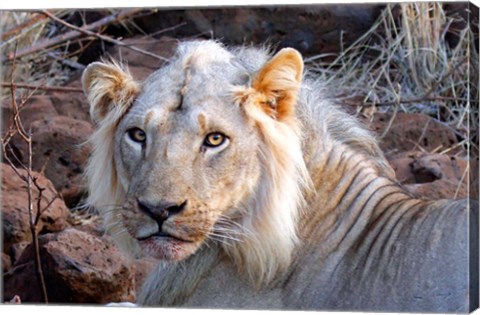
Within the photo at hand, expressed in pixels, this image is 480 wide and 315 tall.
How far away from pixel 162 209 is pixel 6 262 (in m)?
1.50

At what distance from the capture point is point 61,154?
607cm

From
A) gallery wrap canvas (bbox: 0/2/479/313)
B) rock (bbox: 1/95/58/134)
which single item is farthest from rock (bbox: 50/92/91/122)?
gallery wrap canvas (bbox: 0/2/479/313)

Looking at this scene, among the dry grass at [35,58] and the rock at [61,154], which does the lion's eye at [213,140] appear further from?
the dry grass at [35,58]

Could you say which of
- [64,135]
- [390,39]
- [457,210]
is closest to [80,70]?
[64,135]

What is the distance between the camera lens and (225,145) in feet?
13.5

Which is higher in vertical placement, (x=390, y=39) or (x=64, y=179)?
(x=390, y=39)

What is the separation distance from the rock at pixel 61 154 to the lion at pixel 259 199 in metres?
1.60

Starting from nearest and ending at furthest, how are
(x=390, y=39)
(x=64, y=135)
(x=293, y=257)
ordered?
(x=293, y=257) → (x=64, y=135) → (x=390, y=39)

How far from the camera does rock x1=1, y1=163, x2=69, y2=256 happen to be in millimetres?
5430

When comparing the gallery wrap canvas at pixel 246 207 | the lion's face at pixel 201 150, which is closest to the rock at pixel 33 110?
the gallery wrap canvas at pixel 246 207

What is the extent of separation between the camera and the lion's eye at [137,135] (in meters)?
4.17

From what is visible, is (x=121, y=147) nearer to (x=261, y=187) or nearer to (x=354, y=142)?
(x=261, y=187)

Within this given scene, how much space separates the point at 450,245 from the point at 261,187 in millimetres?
636

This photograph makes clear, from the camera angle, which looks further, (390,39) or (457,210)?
(390,39)
